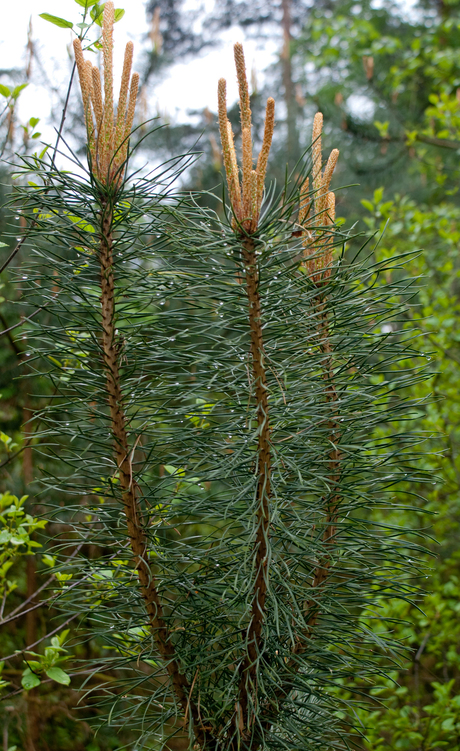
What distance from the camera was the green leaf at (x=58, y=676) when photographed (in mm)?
910

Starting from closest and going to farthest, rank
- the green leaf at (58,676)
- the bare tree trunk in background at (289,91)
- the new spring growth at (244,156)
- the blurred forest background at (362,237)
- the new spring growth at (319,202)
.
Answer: the new spring growth at (244,156), the new spring growth at (319,202), the green leaf at (58,676), the blurred forest background at (362,237), the bare tree trunk in background at (289,91)

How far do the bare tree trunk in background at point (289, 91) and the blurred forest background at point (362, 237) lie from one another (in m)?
0.03

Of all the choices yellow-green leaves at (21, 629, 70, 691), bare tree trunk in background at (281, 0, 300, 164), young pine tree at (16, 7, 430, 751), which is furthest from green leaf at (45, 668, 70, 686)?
bare tree trunk in background at (281, 0, 300, 164)

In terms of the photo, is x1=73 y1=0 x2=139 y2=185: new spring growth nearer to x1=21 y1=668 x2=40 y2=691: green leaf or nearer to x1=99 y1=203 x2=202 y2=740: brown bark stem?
x1=99 y1=203 x2=202 y2=740: brown bark stem

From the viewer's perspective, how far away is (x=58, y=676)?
3.05ft

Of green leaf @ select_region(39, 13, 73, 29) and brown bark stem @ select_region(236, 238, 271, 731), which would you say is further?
green leaf @ select_region(39, 13, 73, 29)

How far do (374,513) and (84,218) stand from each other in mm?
2315

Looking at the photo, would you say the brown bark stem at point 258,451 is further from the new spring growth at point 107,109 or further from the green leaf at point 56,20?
the green leaf at point 56,20

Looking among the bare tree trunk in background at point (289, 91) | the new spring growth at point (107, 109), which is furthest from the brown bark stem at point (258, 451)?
the bare tree trunk in background at point (289, 91)

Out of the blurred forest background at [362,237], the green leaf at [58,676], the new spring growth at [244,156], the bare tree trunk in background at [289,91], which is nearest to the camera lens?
the new spring growth at [244,156]

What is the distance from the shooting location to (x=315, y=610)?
79 cm

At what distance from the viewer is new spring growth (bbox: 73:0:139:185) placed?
73 centimetres

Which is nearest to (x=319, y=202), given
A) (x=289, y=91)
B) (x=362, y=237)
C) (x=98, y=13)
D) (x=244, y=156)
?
(x=244, y=156)

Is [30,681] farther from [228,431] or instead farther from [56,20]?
[56,20]
